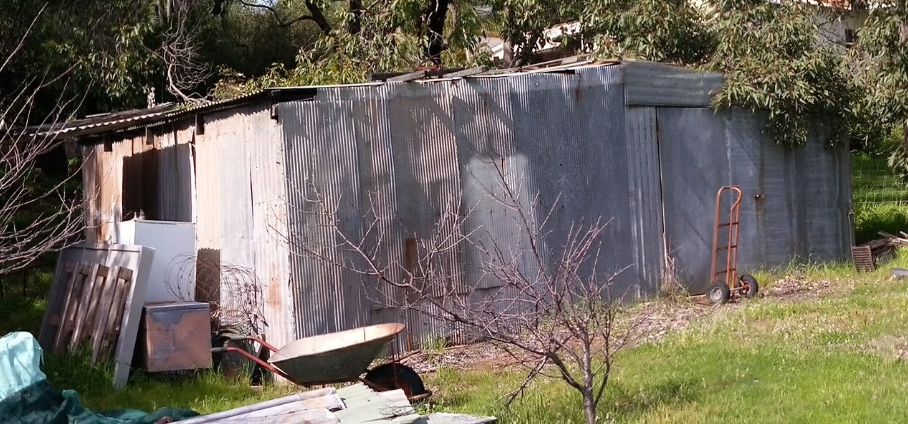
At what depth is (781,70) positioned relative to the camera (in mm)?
13570

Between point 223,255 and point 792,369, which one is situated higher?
point 223,255

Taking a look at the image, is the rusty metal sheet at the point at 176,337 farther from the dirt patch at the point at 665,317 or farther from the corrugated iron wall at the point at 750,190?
the corrugated iron wall at the point at 750,190

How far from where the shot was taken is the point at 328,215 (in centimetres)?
958

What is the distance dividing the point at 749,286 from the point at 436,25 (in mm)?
8878

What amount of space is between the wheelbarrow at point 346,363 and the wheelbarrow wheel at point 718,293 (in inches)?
201

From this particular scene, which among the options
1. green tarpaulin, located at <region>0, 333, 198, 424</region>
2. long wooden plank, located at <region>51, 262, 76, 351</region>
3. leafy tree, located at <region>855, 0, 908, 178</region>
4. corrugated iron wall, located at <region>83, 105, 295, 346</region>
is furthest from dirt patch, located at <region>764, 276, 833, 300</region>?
long wooden plank, located at <region>51, 262, 76, 351</region>

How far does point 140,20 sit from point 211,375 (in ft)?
33.5

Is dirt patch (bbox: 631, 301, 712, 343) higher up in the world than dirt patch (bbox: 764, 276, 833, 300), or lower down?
lower down

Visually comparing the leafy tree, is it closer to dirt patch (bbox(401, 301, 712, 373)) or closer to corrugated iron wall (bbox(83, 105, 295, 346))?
dirt patch (bbox(401, 301, 712, 373))

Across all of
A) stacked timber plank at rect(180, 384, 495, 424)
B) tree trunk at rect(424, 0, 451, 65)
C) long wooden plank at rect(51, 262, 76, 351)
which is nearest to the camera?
stacked timber plank at rect(180, 384, 495, 424)

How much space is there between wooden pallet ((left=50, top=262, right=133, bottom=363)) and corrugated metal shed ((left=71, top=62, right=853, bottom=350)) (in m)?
1.01

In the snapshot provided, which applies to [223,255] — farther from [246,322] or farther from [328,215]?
[328,215]

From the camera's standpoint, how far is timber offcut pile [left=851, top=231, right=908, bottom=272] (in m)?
14.3

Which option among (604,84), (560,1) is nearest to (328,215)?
(604,84)
